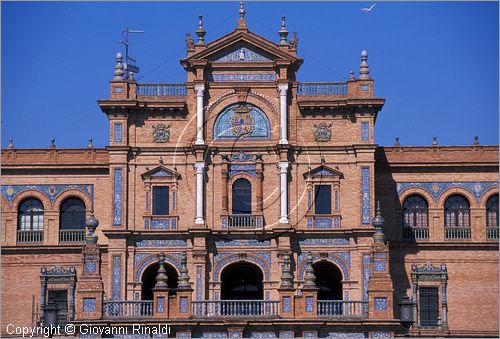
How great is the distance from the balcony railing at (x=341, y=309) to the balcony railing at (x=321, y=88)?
13424 millimetres

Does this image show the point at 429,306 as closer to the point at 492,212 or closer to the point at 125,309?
the point at 492,212

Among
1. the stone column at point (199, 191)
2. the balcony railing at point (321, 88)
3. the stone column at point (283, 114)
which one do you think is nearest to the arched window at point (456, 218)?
the balcony railing at point (321, 88)

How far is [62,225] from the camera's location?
248 ft

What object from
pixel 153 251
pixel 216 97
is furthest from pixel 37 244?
pixel 216 97

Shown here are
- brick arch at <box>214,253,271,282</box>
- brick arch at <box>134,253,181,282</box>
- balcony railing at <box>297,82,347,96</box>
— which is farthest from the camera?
balcony railing at <box>297,82,347,96</box>

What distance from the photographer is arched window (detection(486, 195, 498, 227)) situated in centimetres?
7512

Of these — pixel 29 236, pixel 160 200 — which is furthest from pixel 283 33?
pixel 29 236

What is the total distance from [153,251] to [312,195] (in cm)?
783

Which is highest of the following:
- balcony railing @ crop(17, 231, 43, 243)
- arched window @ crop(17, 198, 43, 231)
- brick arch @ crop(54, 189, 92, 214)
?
brick arch @ crop(54, 189, 92, 214)

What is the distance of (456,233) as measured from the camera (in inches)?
2940

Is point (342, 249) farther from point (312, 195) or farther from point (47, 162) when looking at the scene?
point (47, 162)

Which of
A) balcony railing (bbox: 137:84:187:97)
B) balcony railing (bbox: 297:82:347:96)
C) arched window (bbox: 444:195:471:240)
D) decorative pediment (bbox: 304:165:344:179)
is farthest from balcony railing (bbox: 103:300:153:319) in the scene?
arched window (bbox: 444:195:471:240)

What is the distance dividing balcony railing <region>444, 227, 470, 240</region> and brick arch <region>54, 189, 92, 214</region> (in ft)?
57.0

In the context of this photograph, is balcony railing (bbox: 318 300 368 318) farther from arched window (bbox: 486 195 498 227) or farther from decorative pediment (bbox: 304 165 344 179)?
arched window (bbox: 486 195 498 227)
